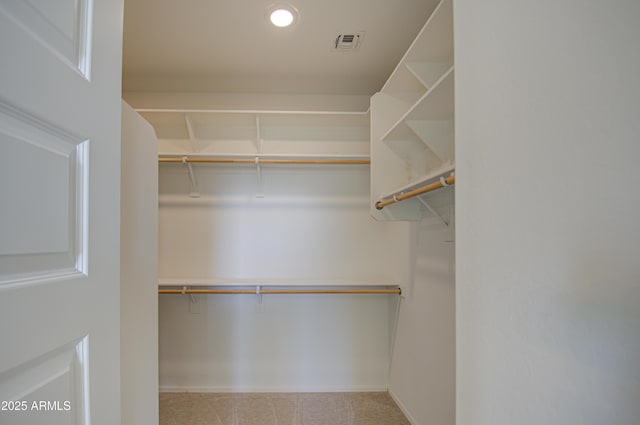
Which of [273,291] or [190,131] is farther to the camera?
[190,131]

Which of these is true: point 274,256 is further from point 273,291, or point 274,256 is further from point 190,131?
point 190,131

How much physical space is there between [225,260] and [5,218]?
7.45ft

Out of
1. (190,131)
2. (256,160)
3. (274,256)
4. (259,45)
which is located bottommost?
(274,256)

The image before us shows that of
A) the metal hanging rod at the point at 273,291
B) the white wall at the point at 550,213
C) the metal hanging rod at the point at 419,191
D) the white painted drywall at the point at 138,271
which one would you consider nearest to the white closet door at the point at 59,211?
the white painted drywall at the point at 138,271

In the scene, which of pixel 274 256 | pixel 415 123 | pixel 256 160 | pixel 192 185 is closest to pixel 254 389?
pixel 274 256

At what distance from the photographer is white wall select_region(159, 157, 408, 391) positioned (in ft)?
8.55

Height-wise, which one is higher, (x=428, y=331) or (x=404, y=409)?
(x=428, y=331)

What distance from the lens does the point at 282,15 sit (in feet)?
5.72

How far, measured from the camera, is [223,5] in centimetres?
169

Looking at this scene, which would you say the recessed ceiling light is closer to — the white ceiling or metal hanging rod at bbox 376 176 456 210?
the white ceiling

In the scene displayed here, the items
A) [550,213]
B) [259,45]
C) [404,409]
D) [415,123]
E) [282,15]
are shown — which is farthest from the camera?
[404,409]

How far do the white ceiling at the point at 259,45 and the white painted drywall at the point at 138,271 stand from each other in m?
0.92

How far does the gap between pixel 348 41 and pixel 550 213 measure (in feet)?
6.08

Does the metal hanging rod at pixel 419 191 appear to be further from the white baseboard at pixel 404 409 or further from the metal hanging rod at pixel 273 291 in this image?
the white baseboard at pixel 404 409
